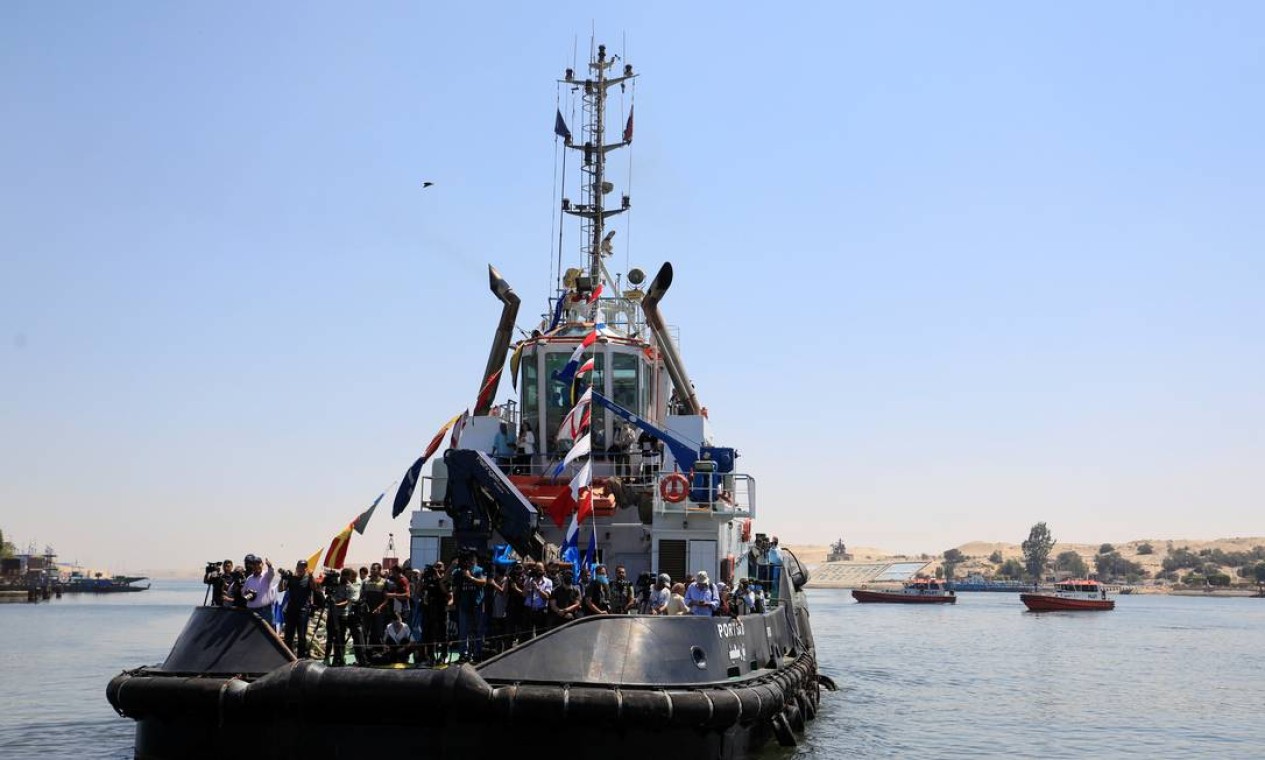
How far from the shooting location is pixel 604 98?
25469mm

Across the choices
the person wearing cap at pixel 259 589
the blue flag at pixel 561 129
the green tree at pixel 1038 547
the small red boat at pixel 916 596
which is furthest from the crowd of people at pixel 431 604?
the green tree at pixel 1038 547

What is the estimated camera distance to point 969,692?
30188 mm

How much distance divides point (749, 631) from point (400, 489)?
5.08 m

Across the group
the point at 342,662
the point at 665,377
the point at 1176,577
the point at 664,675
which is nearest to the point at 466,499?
the point at 342,662

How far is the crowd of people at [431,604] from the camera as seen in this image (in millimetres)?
13320

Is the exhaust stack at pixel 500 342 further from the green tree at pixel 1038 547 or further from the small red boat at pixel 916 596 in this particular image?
the green tree at pixel 1038 547

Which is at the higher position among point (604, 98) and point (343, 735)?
point (604, 98)

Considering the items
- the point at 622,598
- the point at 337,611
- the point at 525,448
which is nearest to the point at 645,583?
the point at 622,598

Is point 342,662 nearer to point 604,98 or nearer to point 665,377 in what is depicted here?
point 665,377

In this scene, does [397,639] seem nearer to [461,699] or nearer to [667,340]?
[461,699]

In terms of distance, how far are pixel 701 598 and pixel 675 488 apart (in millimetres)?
3608

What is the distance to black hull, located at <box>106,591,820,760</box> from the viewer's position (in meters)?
11.7

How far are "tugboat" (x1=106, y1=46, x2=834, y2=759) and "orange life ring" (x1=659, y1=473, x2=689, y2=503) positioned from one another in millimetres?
51

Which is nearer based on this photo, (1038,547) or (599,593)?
(599,593)
